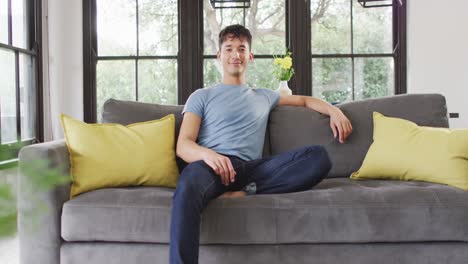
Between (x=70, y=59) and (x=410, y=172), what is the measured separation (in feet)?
11.3

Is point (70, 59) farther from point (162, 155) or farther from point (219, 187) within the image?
point (219, 187)

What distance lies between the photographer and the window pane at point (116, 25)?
15.1 feet

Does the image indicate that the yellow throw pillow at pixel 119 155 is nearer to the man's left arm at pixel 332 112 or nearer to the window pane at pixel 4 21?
the man's left arm at pixel 332 112

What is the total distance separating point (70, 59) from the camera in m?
4.50

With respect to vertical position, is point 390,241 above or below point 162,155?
below

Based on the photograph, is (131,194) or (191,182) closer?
(191,182)

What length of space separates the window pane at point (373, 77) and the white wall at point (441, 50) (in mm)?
216

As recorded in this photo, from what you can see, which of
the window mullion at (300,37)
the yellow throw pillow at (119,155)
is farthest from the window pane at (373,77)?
the yellow throw pillow at (119,155)

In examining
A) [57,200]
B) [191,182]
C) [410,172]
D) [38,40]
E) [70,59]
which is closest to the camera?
[191,182]

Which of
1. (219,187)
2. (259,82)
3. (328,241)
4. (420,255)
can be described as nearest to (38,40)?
(259,82)

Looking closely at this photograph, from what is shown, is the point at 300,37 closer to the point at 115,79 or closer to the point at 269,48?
the point at 269,48

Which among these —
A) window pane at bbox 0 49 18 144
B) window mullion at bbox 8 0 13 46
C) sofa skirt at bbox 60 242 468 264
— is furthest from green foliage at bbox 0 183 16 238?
window mullion at bbox 8 0 13 46

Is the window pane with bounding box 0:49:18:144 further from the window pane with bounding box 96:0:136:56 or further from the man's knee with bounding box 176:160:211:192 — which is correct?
the man's knee with bounding box 176:160:211:192

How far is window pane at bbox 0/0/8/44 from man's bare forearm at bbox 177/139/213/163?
2.13 m
